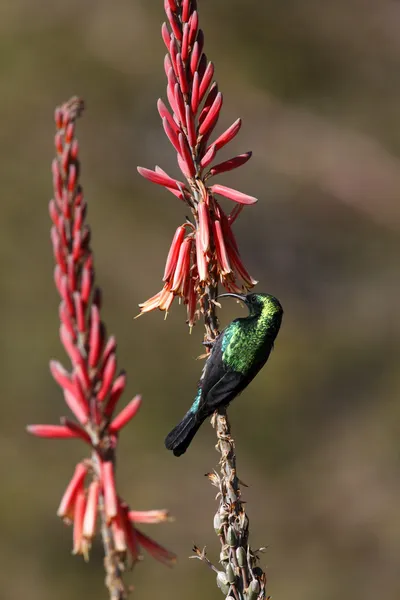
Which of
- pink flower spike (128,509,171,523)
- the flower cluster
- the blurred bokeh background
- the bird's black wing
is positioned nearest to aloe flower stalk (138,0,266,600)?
the flower cluster

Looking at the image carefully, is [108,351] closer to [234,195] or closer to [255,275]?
[234,195]

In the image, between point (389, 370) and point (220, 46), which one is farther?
point (220, 46)

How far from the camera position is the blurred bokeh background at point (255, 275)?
12.7 m

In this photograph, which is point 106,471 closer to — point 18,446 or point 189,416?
point 189,416

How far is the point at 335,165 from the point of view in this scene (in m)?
16.8

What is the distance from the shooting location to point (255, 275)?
14555 millimetres

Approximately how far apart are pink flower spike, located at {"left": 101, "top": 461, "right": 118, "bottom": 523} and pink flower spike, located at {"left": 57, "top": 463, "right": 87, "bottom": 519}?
0.41 feet

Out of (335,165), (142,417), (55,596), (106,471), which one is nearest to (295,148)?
(335,165)

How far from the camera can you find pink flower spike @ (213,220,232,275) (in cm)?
351

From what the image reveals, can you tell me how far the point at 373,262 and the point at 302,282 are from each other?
1252mm

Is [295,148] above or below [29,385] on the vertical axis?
above

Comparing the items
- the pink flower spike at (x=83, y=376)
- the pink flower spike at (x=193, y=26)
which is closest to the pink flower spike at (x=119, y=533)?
the pink flower spike at (x=83, y=376)

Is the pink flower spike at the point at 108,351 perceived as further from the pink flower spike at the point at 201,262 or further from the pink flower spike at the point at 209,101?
the pink flower spike at the point at 209,101

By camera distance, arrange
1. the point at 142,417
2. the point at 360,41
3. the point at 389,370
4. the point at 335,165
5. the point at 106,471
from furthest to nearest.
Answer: the point at 360,41 → the point at 335,165 → the point at 389,370 → the point at 142,417 → the point at 106,471
